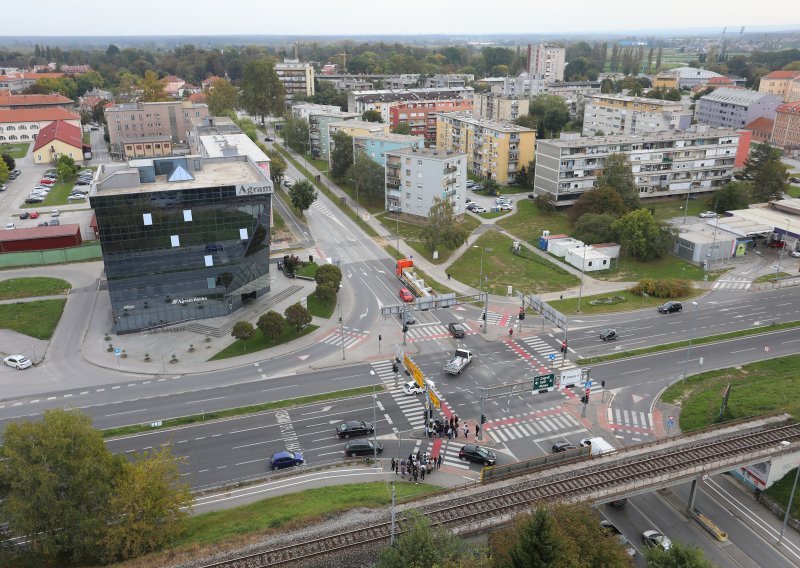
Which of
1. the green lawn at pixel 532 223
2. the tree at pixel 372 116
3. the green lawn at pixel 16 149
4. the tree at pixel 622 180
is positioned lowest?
the green lawn at pixel 532 223

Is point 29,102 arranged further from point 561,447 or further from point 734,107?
point 734,107

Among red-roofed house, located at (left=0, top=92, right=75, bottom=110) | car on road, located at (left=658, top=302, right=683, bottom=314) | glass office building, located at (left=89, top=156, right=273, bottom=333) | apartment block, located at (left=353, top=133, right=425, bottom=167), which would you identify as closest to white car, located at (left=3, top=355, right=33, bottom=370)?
glass office building, located at (left=89, top=156, right=273, bottom=333)

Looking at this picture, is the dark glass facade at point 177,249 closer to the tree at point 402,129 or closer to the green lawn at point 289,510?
the green lawn at point 289,510

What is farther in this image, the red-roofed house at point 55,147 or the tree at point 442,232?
the red-roofed house at point 55,147

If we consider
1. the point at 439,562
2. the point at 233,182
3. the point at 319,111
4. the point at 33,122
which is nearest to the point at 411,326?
the point at 233,182

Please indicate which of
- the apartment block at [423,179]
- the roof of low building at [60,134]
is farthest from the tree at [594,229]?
the roof of low building at [60,134]

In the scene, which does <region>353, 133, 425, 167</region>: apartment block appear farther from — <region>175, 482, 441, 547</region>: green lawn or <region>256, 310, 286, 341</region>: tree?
<region>175, 482, 441, 547</region>: green lawn
